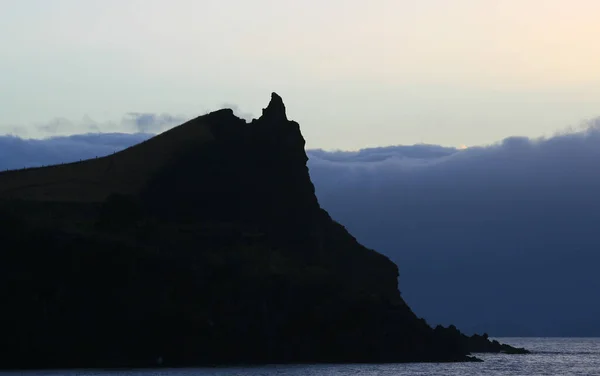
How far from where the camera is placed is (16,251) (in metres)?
188

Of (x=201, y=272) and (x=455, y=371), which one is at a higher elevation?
Result: (x=201, y=272)

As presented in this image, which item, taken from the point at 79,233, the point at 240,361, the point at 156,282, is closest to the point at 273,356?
the point at 240,361

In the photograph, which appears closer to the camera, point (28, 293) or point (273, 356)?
point (28, 293)

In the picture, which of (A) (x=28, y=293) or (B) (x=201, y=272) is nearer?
(A) (x=28, y=293)

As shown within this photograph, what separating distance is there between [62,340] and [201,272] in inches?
1001

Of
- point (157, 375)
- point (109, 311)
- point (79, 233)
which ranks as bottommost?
point (157, 375)

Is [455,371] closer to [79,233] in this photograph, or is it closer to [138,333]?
[138,333]

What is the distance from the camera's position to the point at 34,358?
184750mm

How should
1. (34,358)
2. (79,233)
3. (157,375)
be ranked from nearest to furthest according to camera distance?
(157,375) → (34,358) → (79,233)

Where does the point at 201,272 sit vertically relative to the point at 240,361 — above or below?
above

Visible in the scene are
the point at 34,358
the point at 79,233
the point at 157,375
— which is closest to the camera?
the point at 157,375

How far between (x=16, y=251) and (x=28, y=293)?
23.5ft

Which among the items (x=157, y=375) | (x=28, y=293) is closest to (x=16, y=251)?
(x=28, y=293)

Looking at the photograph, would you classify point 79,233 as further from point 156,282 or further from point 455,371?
point 455,371
